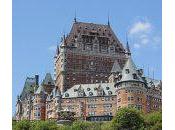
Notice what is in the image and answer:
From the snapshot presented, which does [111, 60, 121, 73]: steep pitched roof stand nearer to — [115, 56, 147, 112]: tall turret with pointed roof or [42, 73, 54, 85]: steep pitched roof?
[115, 56, 147, 112]: tall turret with pointed roof

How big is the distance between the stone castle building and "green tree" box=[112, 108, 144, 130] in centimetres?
829

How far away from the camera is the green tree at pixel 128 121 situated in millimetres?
30016

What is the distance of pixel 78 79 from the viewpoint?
47188mm

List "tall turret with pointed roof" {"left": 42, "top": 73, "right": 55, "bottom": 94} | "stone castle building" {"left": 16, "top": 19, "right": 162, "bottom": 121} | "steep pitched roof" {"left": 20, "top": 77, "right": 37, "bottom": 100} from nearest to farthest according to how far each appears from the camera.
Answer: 1. "stone castle building" {"left": 16, "top": 19, "right": 162, "bottom": 121}
2. "tall turret with pointed roof" {"left": 42, "top": 73, "right": 55, "bottom": 94}
3. "steep pitched roof" {"left": 20, "top": 77, "right": 37, "bottom": 100}

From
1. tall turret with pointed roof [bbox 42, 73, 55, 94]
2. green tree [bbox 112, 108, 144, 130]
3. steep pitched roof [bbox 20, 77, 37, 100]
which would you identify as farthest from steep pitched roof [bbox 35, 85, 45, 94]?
green tree [bbox 112, 108, 144, 130]

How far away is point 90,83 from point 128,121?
16864 millimetres

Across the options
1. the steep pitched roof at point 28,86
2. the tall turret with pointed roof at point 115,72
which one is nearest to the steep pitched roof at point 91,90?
the tall turret with pointed roof at point 115,72

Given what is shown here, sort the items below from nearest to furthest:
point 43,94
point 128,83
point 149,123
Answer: point 149,123 < point 128,83 < point 43,94

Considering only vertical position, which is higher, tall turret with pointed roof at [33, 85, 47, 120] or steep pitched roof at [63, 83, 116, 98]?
steep pitched roof at [63, 83, 116, 98]

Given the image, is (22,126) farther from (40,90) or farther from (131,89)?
(40,90)

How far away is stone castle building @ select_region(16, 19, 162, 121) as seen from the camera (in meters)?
40.3

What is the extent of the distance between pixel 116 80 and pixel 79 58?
5785 millimetres
